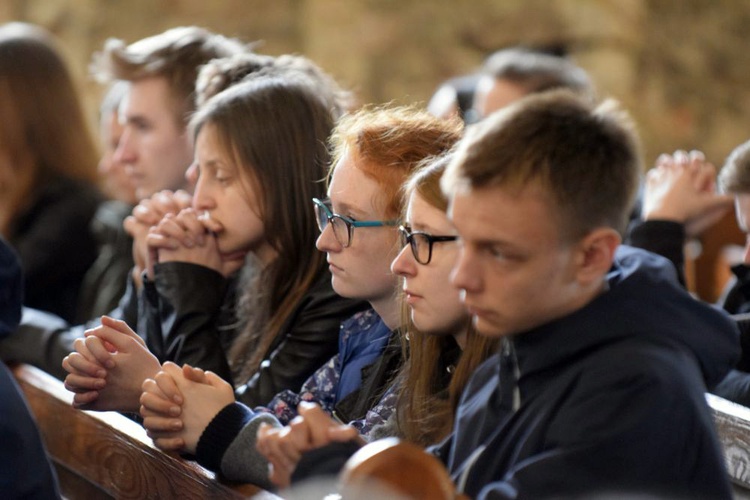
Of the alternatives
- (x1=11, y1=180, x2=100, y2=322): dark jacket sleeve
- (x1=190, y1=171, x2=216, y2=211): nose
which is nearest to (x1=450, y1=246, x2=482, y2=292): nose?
(x1=190, y1=171, x2=216, y2=211): nose

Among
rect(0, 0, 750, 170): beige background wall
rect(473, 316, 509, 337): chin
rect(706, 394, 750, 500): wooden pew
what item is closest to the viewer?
rect(473, 316, 509, 337): chin

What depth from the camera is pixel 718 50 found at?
6113 mm

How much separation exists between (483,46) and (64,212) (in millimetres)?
3664

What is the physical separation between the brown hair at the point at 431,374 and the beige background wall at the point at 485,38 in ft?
14.6

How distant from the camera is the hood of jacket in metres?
1.25

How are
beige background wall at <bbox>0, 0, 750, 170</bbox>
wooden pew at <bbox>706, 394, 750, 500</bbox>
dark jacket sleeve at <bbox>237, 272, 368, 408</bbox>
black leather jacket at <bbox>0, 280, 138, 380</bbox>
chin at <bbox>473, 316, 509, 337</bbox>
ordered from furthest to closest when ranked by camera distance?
beige background wall at <bbox>0, 0, 750, 170</bbox> → black leather jacket at <bbox>0, 280, 138, 380</bbox> → dark jacket sleeve at <bbox>237, 272, 368, 408</bbox> → wooden pew at <bbox>706, 394, 750, 500</bbox> → chin at <bbox>473, 316, 509, 337</bbox>

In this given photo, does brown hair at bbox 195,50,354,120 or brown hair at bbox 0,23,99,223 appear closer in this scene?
brown hair at bbox 195,50,354,120

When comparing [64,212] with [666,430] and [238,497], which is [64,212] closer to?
[238,497]

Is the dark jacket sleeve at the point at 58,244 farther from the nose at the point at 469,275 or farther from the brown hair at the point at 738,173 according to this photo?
the nose at the point at 469,275

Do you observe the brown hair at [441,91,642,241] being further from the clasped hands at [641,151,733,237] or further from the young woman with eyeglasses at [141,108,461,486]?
the clasped hands at [641,151,733,237]

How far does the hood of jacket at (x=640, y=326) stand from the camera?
1.25 metres

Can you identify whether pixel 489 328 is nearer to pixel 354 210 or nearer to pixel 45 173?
pixel 354 210

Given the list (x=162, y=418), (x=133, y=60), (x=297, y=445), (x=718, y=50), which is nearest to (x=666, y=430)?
(x=297, y=445)

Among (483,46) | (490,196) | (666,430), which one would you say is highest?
(490,196)
